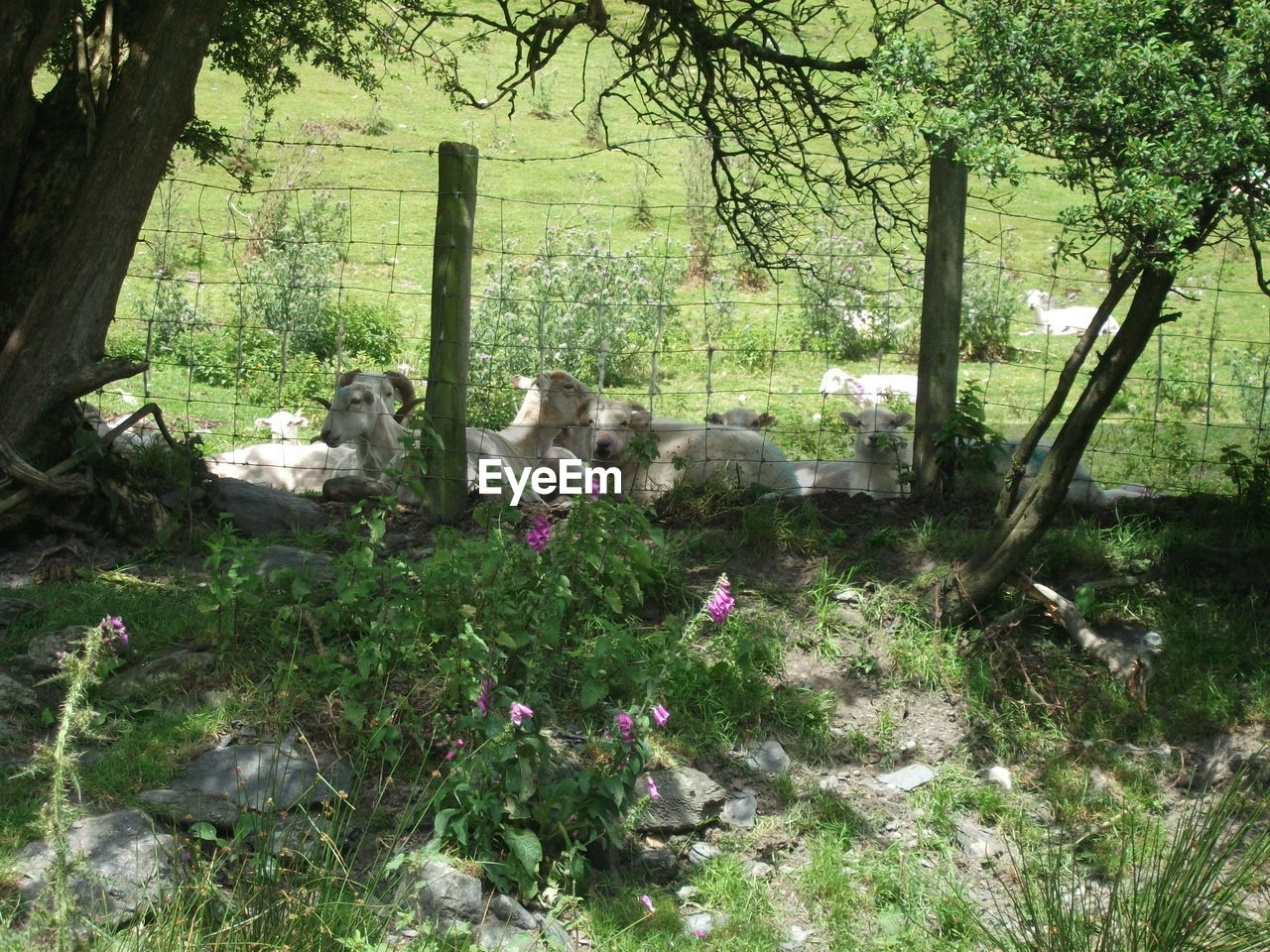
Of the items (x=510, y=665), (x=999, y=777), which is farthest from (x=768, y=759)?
(x=510, y=665)

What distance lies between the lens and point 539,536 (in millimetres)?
5195

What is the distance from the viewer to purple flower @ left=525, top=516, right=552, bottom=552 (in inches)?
204

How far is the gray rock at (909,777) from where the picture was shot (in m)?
5.47

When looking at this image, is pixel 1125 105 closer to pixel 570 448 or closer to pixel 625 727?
pixel 625 727

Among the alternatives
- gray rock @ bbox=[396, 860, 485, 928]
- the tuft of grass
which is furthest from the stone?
gray rock @ bbox=[396, 860, 485, 928]

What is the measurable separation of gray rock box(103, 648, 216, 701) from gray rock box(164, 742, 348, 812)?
1.75 feet

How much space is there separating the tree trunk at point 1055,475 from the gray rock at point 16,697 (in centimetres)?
405

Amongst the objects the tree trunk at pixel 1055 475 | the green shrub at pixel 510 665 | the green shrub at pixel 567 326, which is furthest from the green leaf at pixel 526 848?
the green shrub at pixel 567 326

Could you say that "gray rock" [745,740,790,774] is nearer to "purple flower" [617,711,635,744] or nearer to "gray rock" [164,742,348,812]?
"purple flower" [617,711,635,744]

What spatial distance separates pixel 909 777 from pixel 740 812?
793 mm

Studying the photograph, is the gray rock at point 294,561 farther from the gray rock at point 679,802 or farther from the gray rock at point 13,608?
the gray rock at point 679,802

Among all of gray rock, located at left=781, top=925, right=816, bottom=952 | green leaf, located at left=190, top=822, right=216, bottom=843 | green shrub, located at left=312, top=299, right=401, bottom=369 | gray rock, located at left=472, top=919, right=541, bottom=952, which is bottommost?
gray rock, located at left=781, top=925, right=816, bottom=952

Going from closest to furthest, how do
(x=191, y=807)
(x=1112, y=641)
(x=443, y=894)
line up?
(x=443, y=894)
(x=191, y=807)
(x=1112, y=641)

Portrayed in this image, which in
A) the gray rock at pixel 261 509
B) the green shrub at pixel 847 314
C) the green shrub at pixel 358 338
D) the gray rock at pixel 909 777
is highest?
the green shrub at pixel 847 314
